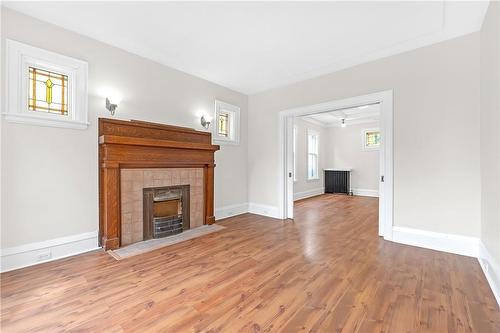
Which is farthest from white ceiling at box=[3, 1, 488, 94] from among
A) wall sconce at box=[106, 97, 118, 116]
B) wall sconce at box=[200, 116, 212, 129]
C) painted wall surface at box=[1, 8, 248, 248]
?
wall sconce at box=[200, 116, 212, 129]

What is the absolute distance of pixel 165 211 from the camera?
142 inches

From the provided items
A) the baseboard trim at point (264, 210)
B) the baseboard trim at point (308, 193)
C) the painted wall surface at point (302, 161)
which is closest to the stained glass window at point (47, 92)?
the baseboard trim at point (264, 210)

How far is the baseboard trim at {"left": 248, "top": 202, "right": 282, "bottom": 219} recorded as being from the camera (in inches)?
191

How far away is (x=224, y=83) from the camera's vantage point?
4695 millimetres

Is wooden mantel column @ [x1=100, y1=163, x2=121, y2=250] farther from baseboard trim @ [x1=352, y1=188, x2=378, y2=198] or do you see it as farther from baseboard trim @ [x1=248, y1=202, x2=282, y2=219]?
baseboard trim @ [x1=352, y1=188, x2=378, y2=198]

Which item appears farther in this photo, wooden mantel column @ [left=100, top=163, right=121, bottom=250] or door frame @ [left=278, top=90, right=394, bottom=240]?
door frame @ [left=278, top=90, right=394, bottom=240]

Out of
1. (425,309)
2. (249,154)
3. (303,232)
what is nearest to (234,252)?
(303,232)

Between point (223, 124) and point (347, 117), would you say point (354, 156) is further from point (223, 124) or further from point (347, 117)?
point (223, 124)

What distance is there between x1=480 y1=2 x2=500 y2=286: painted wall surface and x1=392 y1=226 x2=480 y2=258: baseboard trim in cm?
23

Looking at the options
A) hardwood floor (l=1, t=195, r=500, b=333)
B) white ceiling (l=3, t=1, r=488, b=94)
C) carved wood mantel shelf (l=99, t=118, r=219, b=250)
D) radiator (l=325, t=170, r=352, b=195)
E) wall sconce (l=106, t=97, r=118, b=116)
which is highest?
white ceiling (l=3, t=1, r=488, b=94)

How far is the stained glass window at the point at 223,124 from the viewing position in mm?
4872

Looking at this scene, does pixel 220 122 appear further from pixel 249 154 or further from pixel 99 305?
pixel 99 305

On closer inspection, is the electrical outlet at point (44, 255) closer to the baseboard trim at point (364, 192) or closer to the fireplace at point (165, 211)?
the fireplace at point (165, 211)

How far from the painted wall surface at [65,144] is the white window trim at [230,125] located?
904 millimetres
